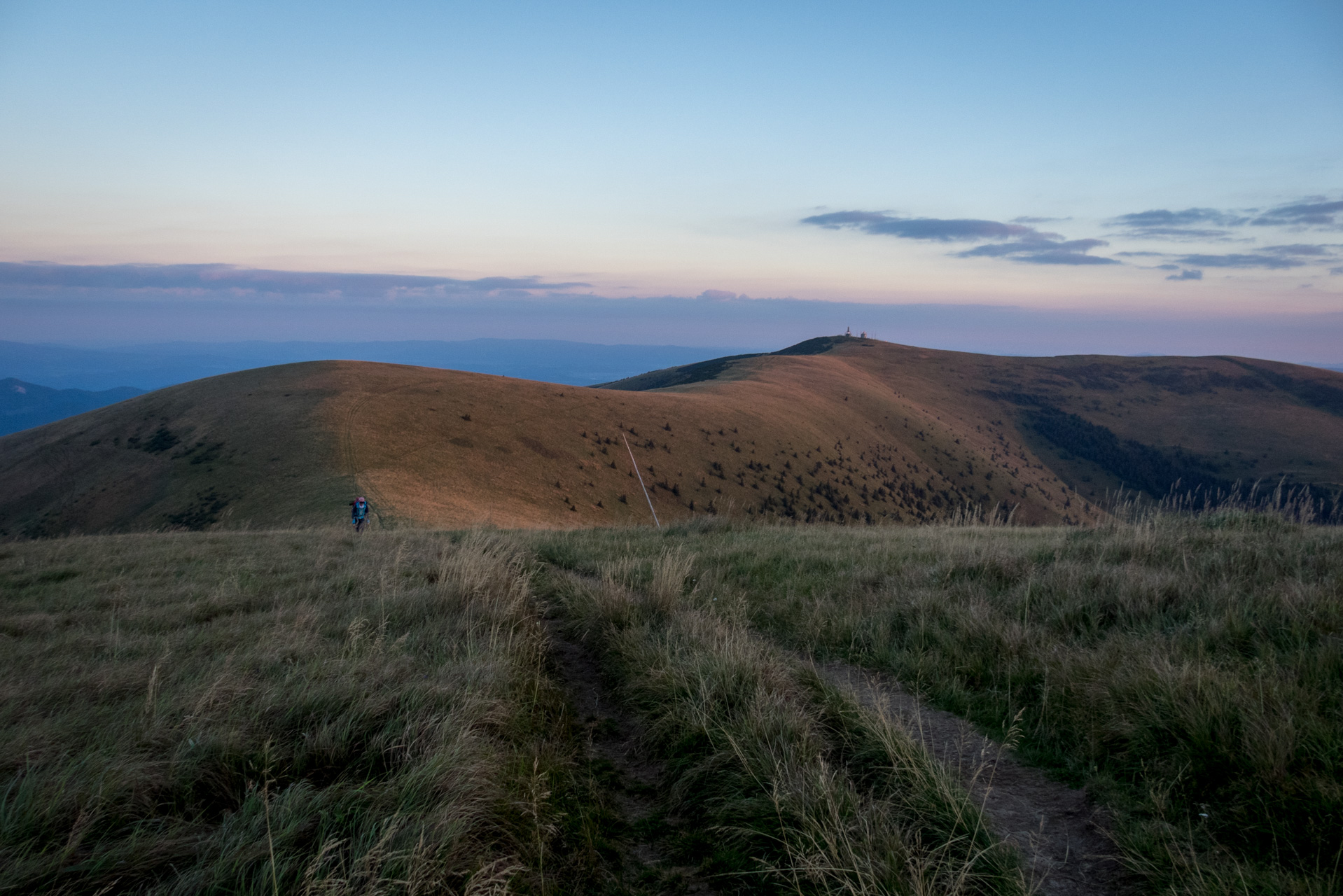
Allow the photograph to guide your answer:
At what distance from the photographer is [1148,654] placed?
4.67m

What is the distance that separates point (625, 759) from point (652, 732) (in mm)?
250

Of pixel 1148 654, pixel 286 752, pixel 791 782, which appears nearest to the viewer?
pixel 286 752

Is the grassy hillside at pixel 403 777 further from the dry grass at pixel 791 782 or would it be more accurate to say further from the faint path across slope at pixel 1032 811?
the faint path across slope at pixel 1032 811

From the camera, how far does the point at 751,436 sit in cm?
5784

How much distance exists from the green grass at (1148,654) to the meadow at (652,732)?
0.08ft

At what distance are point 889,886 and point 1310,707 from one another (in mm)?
2812

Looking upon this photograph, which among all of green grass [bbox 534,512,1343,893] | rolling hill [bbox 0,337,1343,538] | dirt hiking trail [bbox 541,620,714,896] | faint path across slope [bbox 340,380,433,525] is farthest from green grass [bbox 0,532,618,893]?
rolling hill [bbox 0,337,1343,538]

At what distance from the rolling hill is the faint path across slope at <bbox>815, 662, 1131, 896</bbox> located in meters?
20.9

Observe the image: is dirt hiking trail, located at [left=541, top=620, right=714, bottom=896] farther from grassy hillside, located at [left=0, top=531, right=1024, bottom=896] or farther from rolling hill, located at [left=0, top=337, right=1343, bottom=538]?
rolling hill, located at [left=0, top=337, right=1343, bottom=538]

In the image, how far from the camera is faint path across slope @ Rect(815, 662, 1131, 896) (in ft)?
9.61

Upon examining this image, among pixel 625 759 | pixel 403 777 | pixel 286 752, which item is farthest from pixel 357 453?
pixel 403 777

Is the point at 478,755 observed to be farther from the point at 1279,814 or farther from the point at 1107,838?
the point at 1279,814

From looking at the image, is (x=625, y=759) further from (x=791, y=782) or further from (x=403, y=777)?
(x=403, y=777)

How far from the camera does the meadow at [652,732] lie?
8.70ft
